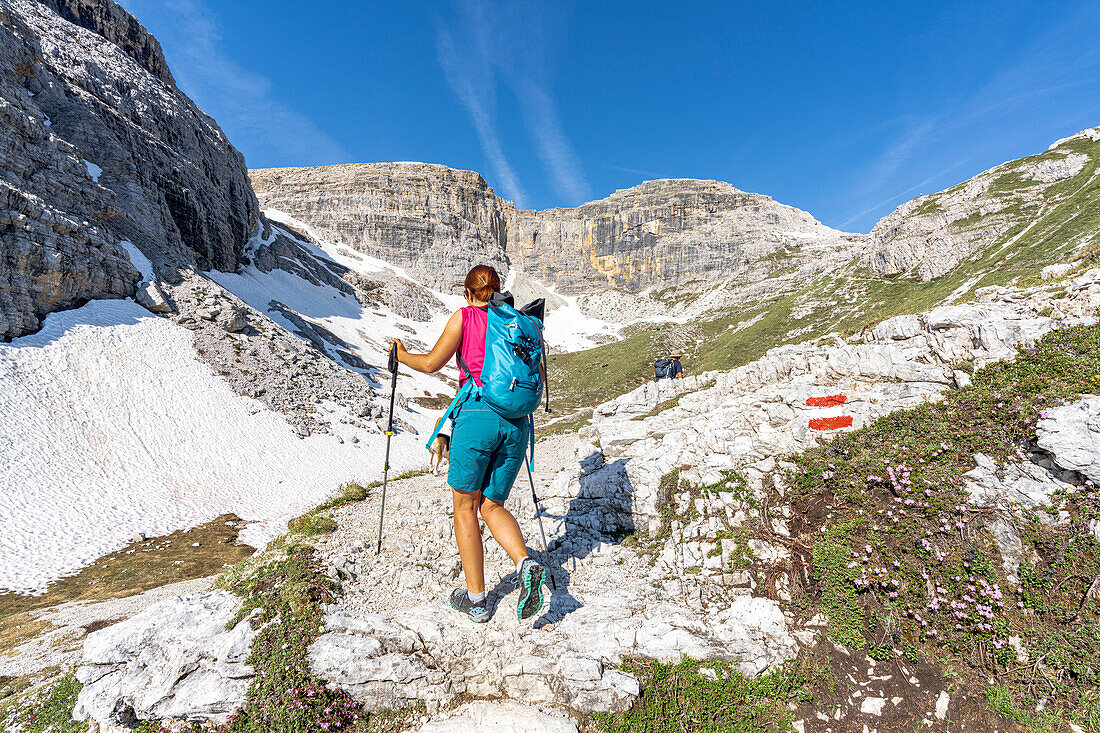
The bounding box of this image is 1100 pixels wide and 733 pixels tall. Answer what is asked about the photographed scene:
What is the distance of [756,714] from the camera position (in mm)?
3740

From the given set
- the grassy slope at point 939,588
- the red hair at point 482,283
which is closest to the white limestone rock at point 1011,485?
the grassy slope at point 939,588

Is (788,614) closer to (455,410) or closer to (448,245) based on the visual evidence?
(455,410)

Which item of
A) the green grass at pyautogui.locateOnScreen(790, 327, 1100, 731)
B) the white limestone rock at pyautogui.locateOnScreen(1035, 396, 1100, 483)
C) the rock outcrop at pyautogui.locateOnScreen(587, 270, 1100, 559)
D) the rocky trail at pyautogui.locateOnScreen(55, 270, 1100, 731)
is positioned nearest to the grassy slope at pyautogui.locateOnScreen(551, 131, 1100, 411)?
the rock outcrop at pyautogui.locateOnScreen(587, 270, 1100, 559)

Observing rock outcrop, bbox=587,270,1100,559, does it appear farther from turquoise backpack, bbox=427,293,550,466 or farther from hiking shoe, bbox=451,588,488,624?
turquoise backpack, bbox=427,293,550,466

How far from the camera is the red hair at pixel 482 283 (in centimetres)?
484

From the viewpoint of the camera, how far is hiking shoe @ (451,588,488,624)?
15.0 ft

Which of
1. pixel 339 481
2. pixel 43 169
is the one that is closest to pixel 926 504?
pixel 339 481

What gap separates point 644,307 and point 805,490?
139 metres

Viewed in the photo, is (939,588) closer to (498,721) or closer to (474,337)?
(498,721)

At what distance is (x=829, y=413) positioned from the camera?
7484 mm

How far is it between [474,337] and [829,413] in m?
6.84

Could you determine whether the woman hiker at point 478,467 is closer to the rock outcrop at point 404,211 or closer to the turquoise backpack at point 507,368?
the turquoise backpack at point 507,368

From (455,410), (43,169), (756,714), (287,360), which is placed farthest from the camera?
(287,360)

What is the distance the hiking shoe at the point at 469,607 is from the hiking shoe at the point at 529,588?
0.48 metres
